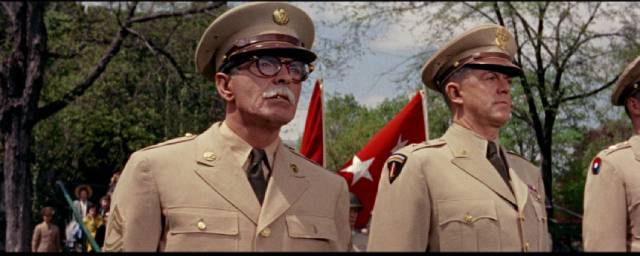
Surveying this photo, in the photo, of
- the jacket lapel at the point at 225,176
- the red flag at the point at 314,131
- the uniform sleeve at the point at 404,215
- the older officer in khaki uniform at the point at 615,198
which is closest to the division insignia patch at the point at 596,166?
the older officer in khaki uniform at the point at 615,198

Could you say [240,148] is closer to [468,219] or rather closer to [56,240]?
[468,219]

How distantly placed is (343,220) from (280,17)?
86cm

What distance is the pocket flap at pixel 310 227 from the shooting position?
401 centimetres

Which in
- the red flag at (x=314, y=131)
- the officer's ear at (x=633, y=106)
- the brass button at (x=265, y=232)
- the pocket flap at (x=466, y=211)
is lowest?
the brass button at (x=265, y=232)

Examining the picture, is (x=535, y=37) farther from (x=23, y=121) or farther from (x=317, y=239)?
(x=317, y=239)

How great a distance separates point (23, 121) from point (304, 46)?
11.7 m

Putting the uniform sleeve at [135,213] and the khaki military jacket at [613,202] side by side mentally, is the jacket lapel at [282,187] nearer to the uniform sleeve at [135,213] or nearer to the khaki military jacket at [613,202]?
the uniform sleeve at [135,213]

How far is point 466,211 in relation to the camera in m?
4.60

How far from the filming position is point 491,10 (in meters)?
16.2

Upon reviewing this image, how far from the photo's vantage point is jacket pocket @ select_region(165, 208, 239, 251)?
3.92 metres

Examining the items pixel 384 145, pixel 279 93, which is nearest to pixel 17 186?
pixel 384 145

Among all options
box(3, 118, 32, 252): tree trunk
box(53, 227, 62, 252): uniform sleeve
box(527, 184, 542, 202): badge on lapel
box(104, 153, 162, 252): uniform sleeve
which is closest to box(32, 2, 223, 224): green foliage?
box(3, 118, 32, 252): tree trunk

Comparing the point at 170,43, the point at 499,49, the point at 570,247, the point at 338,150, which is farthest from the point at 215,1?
the point at 338,150

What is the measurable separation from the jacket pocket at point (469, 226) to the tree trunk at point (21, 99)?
37.6ft
